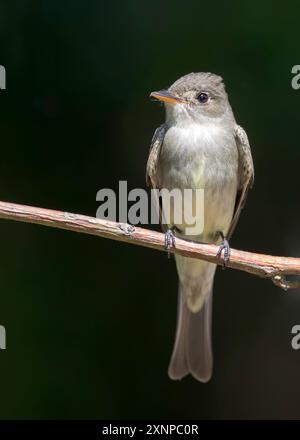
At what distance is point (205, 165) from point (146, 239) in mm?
864

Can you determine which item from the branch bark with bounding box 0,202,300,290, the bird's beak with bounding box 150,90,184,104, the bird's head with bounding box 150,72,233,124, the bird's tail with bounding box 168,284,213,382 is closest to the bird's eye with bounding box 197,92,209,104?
the bird's head with bounding box 150,72,233,124

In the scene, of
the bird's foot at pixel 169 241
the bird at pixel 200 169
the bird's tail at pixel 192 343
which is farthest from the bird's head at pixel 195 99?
the bird's tail at pixel 192 343

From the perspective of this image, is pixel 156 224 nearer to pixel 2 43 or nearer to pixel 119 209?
pixel 119 209

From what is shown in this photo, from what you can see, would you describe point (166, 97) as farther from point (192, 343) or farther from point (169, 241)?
point (192, 343)

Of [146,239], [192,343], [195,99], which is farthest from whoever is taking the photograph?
[192,343]

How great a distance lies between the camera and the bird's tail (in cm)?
474

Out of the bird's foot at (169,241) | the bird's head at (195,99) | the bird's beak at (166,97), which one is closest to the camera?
→ the bird's foot at (169,241)

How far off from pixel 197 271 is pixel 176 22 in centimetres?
150

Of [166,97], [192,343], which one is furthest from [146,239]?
[192,343]

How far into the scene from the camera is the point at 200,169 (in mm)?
4512

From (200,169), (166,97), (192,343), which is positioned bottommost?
(192,343)

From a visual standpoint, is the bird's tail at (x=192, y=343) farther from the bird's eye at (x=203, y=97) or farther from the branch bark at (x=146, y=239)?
the bird's eye at (x=203, y=97)

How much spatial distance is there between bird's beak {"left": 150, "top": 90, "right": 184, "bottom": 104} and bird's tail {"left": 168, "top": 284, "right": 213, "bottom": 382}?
111 cm

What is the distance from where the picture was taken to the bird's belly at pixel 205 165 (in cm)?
451
